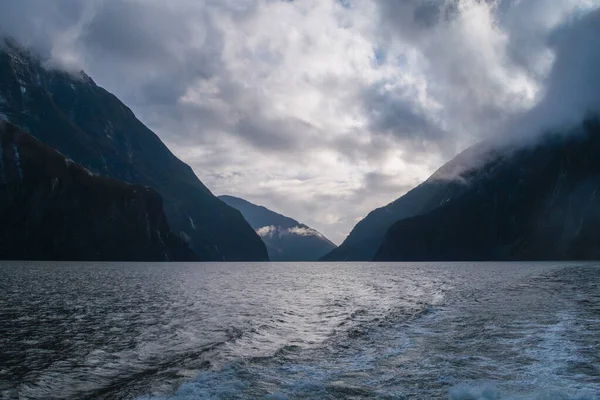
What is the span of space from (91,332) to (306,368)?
16710mm

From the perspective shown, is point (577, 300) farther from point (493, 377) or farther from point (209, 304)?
point (209, 304)

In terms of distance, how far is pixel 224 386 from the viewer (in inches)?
672

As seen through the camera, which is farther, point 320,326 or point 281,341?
point 320,326

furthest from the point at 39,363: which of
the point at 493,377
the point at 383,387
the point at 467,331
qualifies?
the point at 467,331

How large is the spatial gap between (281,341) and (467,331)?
12143 mm

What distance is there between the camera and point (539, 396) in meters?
15.1

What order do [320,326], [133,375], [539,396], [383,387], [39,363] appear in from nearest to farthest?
[539,396], [383,387], [133,375], [39,363], [320,326]

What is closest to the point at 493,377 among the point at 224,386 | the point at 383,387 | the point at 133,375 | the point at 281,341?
the point at 383,387

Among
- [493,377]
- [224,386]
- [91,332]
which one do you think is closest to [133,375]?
[224,386]

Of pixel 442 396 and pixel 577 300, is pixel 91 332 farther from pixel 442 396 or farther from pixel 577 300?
pixel 577 300

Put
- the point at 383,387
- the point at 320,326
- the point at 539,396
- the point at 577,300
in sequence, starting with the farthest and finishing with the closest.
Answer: the point at 577,300
the point at 320,326
the point at 383,387
the point at 539,396

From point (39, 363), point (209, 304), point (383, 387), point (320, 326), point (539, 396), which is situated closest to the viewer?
point (539, 396)

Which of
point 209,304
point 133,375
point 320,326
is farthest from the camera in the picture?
point 209,304

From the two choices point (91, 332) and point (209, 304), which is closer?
point (91, 332)
